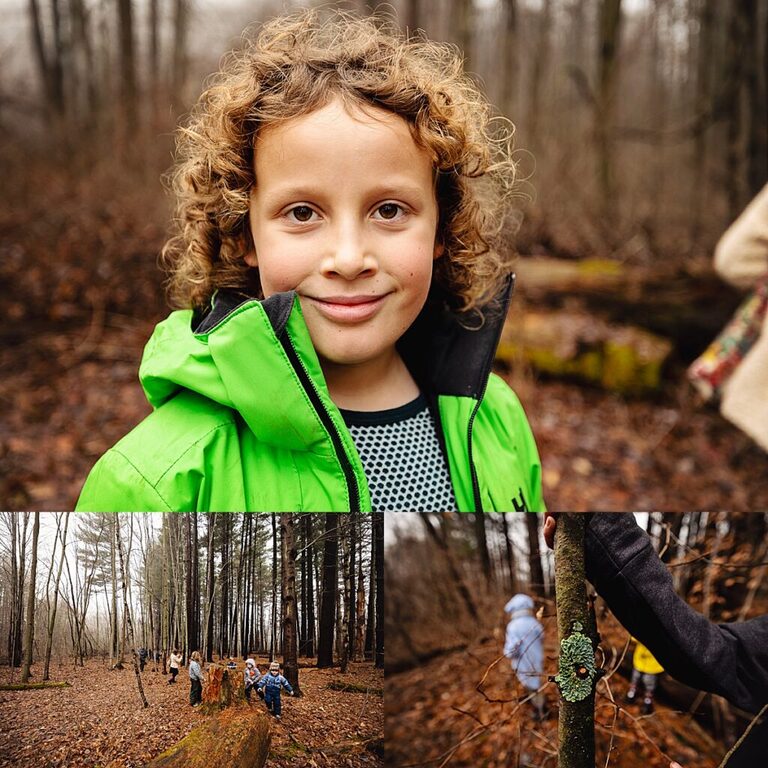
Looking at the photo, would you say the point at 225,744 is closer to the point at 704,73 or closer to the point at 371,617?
the point at 371,617

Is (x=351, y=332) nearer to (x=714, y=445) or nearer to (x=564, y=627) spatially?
(x=564, y=627)

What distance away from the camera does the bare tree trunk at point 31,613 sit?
1414 millimetres

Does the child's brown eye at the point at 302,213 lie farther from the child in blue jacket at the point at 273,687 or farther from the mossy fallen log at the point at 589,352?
the mossy fallen log at the point at 589,352

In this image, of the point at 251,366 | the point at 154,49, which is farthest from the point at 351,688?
the point at 154,49

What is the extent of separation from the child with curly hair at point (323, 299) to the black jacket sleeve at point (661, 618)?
0.35m

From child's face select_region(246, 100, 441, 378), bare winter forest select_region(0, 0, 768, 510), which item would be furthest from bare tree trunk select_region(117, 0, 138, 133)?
child's face select_region(246, 100, 441, 378)

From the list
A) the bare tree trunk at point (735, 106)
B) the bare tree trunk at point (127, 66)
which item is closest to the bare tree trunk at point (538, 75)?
the bare tree trunk at point (735, 106)

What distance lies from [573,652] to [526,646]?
95 mm

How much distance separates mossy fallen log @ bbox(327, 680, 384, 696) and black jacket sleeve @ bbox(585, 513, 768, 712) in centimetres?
50

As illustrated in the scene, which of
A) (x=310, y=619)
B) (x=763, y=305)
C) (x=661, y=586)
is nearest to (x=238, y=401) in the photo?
(x=310, y=619)

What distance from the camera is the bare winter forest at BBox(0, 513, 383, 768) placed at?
54.9 inches

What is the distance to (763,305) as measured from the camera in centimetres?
427

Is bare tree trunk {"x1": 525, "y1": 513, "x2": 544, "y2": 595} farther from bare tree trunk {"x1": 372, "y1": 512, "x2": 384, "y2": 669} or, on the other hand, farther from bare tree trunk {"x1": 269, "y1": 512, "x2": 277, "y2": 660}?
bare tree trunk {"x1": 269, "y1": 512, "x2": 277, "y2": 660}

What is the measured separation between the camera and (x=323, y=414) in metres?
1.59
